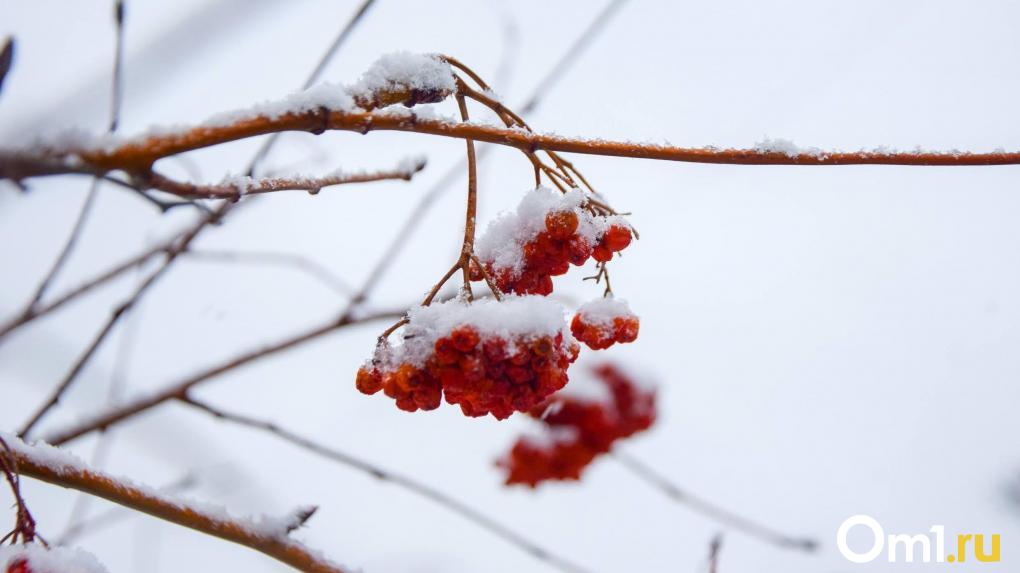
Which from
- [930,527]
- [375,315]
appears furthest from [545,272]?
[930,527]

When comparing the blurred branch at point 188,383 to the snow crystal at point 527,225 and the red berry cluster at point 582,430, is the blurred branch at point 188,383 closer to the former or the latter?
the snow crystal at point 527,225

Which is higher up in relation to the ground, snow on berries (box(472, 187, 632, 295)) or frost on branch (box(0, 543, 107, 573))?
snow on berries (box(472, 187, 632, 295))

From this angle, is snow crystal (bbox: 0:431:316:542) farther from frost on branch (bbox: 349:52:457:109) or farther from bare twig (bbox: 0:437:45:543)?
frost on branch (bbox: 349:52:457:109)

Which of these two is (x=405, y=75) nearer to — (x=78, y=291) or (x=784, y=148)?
(x=784, y=148)

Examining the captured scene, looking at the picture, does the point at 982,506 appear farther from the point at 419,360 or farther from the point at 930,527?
the point at 419,360

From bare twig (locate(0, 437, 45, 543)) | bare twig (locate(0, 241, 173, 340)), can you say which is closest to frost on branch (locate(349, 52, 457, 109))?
bare twig (locate(0, 437, 45, 543))

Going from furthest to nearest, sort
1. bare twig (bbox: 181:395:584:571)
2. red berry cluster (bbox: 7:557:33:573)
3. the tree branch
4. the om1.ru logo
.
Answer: the om1.ru logo
bare twig (bbox: 181:395:584:571)
red berry cluster (bbox: 7:557:33:573)
the tree branch

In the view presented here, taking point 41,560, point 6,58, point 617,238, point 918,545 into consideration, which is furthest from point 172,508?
point 918,545
